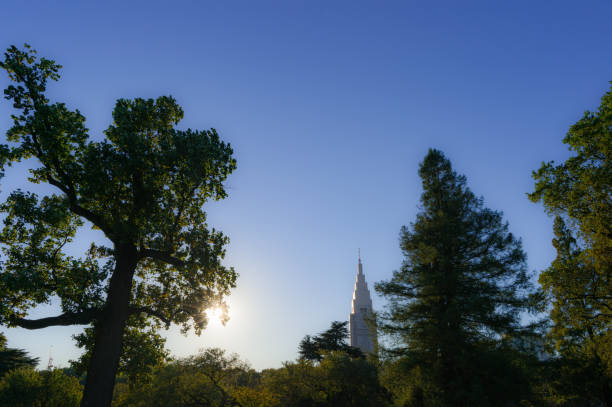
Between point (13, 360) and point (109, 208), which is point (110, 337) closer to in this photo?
point (109, 208)

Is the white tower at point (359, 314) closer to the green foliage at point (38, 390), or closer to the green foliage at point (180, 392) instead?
the green foliage at point (180, 392)

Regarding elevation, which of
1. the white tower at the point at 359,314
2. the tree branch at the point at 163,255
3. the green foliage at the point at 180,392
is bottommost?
the green foliage at the point at 180,392

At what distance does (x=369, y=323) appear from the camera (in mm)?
21406

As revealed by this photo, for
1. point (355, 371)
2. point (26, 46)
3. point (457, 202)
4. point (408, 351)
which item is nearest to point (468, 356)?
point (408, 351)

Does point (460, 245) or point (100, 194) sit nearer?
point (100, 194)

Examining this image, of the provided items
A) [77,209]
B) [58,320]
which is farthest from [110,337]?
[77,209]

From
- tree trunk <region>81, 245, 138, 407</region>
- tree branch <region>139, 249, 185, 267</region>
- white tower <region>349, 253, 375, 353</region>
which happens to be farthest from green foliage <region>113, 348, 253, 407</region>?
white tower <region>349, 253, 375, 353</region>

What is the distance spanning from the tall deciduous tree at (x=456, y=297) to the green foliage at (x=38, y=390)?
21098 mm

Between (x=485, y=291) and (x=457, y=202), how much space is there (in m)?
5.06

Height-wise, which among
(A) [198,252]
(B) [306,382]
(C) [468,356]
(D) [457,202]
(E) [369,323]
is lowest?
(B) [306,382]

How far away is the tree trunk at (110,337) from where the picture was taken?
1217 cm

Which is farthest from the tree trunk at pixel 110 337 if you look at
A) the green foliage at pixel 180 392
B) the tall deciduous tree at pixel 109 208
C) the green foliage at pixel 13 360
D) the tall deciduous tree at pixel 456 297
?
the green foliage at pixel 13 360

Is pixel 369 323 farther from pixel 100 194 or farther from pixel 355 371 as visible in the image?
pixel 100 194

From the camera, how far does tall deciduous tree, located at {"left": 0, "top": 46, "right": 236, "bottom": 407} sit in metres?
12.1
